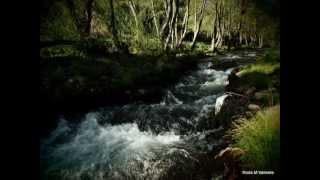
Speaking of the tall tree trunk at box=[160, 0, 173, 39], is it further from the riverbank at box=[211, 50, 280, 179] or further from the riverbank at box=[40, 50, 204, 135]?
the riverbank at box=[211, 50, 280, 179]

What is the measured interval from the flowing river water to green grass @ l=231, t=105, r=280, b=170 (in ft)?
0.92

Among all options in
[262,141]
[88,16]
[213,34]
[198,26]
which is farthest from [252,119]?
[88,16]

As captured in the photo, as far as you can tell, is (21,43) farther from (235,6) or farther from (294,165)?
(294,165)

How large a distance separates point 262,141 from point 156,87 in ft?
3.46

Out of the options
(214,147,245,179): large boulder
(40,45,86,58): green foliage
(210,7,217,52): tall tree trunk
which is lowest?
(214,147,245,179): large boulder

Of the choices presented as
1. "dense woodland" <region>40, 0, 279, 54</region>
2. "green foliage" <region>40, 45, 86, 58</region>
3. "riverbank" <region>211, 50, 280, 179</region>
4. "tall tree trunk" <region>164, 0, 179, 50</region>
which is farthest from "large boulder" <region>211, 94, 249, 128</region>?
"green foliage" <region>40, 45, 86, 58</region>

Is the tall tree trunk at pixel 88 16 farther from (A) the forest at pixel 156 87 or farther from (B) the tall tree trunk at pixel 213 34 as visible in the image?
(B) the tall tree trunk at pixel 213 34

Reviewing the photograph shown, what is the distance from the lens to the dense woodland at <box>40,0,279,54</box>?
114 inches

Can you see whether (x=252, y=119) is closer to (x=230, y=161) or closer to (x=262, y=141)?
(x=262, y=141)

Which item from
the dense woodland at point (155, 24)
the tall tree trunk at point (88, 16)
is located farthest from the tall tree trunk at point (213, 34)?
the tall tree trunk at point (88, 16)

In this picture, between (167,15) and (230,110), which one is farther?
(167,15)

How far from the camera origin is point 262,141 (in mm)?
2557

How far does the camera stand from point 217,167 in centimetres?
264

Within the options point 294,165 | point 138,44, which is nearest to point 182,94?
point 138,44
